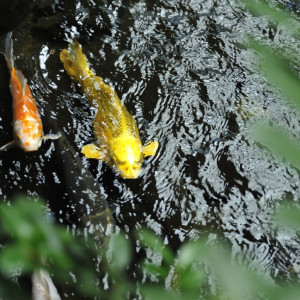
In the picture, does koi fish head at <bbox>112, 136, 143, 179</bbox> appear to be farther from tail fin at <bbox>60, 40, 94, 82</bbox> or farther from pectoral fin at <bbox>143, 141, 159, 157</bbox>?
tail fin at <bbox>60, 40, 94, 82</bbox>

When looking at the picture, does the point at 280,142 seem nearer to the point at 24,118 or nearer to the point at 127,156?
the point at 127,156

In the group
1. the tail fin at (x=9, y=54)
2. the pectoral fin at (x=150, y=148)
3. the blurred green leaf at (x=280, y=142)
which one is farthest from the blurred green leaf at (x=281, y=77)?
the tail fin at (x=9, y=54)

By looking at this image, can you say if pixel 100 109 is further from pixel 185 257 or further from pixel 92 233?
pixel 185 257

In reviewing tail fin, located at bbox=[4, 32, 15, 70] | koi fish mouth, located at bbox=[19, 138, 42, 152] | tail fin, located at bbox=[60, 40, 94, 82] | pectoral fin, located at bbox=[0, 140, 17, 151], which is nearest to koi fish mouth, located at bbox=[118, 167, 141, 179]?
koi fish mouth, located at bbox=[19, 138, 42, 152]

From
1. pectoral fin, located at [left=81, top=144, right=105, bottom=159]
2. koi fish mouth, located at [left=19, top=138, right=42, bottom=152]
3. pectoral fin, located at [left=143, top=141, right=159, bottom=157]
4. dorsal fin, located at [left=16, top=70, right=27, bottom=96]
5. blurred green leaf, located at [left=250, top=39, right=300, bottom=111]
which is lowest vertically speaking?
koi fish mouth, located at [left=19, top=138, right=42, bottom=152]

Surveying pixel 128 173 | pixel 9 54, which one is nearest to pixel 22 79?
pixel 9 54

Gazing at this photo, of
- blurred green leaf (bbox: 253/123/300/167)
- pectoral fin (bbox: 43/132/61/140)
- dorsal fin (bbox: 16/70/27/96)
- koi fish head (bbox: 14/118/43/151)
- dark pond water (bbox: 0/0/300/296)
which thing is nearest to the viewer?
blurred green leaf (bbox: 253/123/300/167)

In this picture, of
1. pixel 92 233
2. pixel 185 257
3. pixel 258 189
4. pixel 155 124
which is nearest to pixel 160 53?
pixel 155 124

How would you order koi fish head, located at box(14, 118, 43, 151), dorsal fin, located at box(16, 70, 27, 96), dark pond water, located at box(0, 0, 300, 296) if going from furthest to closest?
dorsal fin, located at box(16, 70, 27, 96), koi fish head, located at box(14, 118, 43, 151), dark pond water, located at box(0, 0, 300, 296)
